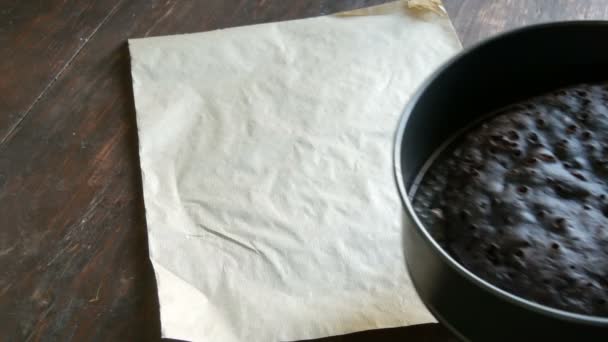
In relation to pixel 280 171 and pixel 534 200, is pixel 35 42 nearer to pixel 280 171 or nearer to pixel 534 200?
pixel 280 171

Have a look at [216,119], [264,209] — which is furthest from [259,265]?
[216,119]

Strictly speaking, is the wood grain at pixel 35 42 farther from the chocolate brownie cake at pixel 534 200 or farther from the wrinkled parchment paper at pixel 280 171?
the chocolate brownie cake at pixel 534 200

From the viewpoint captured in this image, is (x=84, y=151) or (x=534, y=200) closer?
(x=534, y=200)

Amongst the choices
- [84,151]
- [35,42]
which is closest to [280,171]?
[84,151]

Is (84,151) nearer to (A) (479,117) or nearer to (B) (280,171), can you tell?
(B) (280,171)

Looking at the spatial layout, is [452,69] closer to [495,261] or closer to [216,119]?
[495,261]

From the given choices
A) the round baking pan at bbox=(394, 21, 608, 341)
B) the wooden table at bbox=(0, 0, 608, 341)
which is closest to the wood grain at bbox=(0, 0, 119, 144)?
the wooden table at bbox=(0, 0, 608, 341)
